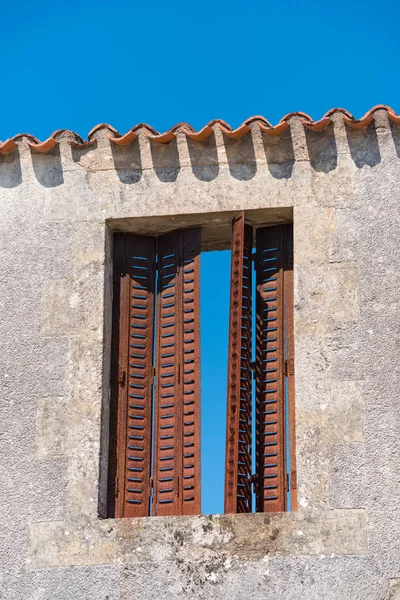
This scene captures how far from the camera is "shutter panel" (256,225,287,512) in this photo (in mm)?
8500

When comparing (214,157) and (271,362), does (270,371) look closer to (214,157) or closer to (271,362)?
(271,362)

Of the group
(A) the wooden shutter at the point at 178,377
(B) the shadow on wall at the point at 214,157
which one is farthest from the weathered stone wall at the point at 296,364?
(A) the wooden shutter at the point at 178,377

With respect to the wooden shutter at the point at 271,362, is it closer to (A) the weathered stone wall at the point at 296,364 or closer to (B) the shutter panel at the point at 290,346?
(B) the shutter panel at the point at 290,346

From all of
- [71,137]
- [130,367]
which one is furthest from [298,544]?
[71,137]

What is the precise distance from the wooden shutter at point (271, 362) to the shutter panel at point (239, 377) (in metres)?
0.07

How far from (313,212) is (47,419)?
6.75 feet

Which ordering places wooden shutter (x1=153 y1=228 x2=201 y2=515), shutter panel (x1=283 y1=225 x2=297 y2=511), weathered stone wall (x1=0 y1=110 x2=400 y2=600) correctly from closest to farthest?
1. weathered stone wall (x1=0 y1=110 x2=400 y2=600)
2. shutter panel (x1=283 y1=225 x2=297 y2=511)
3. wooden shutter (x1=153 y1=228 x2=201 y2=515)

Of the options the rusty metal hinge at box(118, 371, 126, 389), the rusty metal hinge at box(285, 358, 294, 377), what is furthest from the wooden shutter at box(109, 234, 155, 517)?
the rusty metal hinge at box(285, 358, 294, 377)

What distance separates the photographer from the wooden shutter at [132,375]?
8.62 m

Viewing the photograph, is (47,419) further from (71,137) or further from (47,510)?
(71,137)

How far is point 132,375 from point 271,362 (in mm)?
863

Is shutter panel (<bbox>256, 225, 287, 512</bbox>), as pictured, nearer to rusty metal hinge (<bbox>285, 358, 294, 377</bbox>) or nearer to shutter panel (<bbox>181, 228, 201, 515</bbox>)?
rusty metal hinge (<bbox>285, 358, 294, 377</bbox>)

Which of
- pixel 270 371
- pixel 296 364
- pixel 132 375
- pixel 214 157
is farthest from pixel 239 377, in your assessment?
pixel 214 157

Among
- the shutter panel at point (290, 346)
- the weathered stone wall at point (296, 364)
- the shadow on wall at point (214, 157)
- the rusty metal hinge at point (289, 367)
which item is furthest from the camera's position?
the shadow on wall at point (214, 157)
